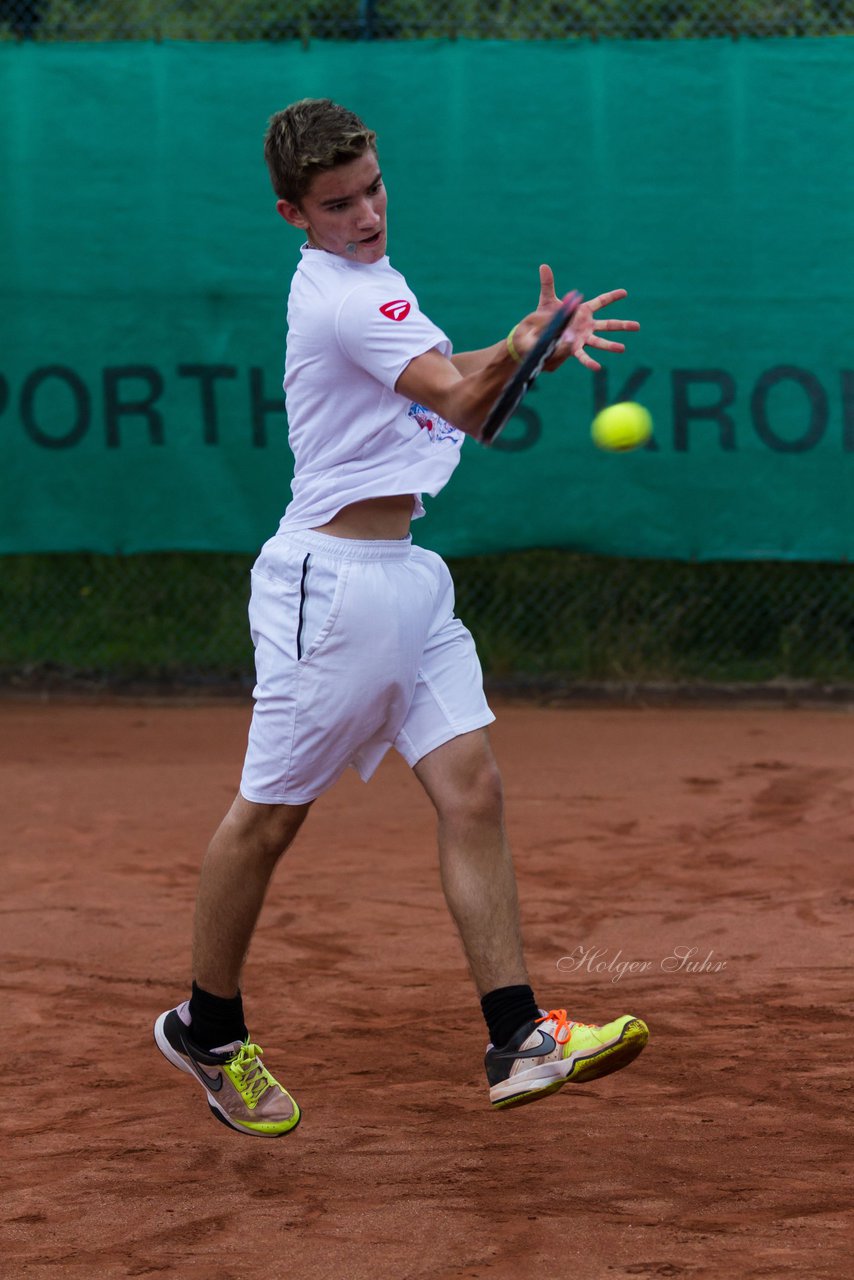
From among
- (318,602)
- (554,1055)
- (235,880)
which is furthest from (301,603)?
(554,1055)

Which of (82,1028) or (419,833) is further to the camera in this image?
(419,833)

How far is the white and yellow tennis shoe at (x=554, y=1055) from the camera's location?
2.82 metres

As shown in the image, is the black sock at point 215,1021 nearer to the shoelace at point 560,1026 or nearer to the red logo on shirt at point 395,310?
the shoelace at point 560,1026

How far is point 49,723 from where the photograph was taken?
6965mm

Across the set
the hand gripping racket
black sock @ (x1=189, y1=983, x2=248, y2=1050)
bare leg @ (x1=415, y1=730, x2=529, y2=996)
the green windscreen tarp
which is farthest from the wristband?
the green windscreen tarp

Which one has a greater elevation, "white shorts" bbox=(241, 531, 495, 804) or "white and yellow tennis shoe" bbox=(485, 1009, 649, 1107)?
"white shorts" bbox=(241, 531, 495, 804)

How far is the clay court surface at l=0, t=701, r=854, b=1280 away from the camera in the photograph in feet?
8.61

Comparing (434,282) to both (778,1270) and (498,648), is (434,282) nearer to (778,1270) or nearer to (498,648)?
(498,648)

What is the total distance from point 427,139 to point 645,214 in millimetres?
908

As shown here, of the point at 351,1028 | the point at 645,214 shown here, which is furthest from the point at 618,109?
the point at 351,1028

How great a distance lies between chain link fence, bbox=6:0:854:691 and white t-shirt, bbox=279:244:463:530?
4228 mm

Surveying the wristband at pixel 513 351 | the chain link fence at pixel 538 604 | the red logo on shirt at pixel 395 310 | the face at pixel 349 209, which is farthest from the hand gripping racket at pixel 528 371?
the chain link fence at pixel 538 604

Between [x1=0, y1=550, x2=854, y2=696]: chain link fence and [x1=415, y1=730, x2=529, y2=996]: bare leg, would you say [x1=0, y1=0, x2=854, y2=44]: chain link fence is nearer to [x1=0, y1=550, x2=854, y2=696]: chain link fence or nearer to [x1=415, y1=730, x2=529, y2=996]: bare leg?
[x1=0, y1=550, x2=854, y2=696]: chain link fence

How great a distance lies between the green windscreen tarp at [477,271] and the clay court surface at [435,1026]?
42.7 inches
